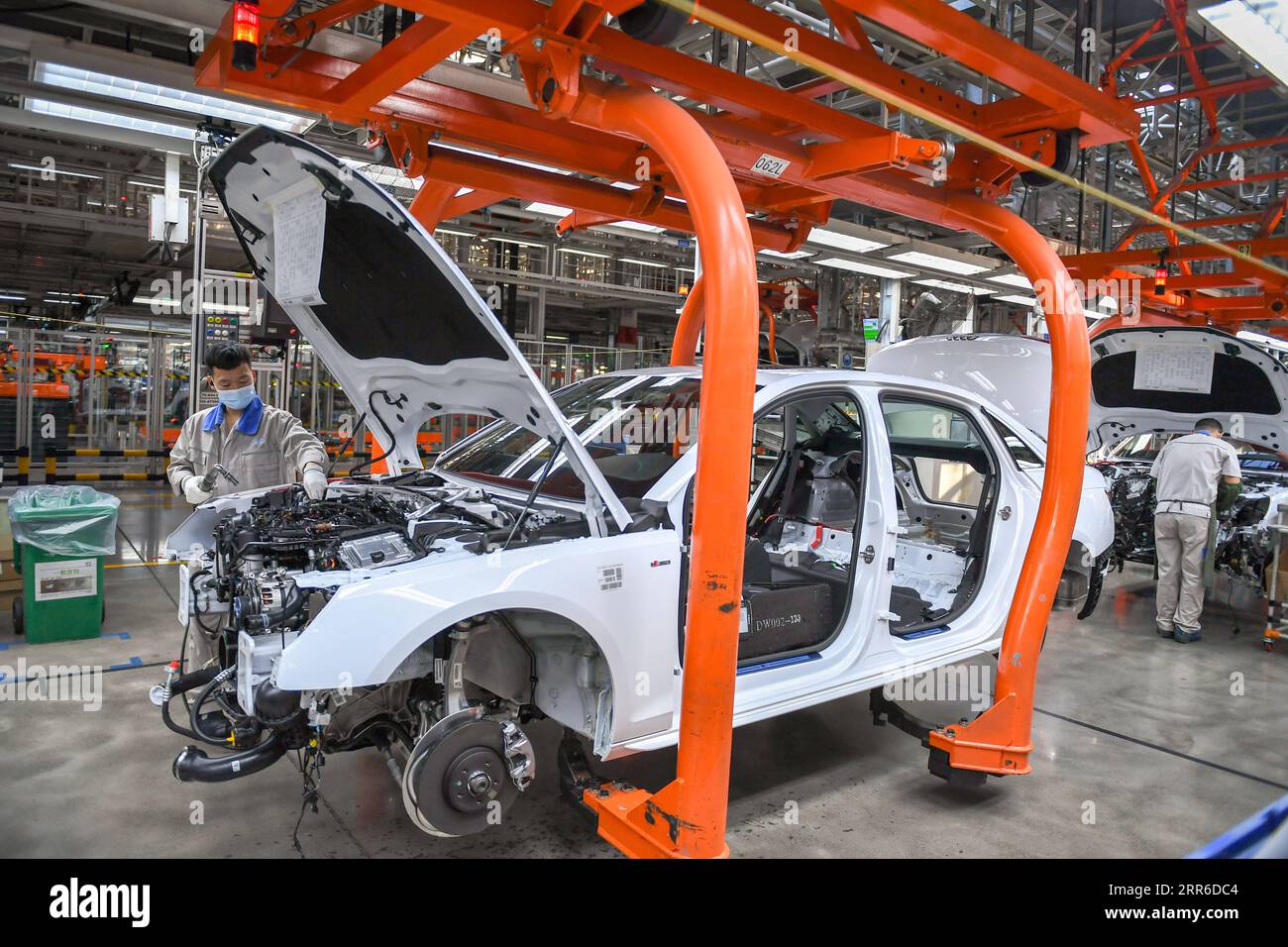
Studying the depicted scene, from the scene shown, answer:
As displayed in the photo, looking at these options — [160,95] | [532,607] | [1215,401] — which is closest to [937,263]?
[1215,401]

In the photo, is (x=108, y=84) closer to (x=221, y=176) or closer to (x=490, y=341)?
(x=221, y=176)

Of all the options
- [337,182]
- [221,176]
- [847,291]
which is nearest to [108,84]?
[221,176]

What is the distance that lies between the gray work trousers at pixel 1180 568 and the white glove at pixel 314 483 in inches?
238

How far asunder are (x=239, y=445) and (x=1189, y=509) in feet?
20.9

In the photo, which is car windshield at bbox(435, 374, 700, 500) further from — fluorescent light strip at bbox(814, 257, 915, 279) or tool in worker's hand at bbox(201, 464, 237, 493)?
fluorescent light strip at bbox(814, 257, 915, 279)

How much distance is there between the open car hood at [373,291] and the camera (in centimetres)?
245

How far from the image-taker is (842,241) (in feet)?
25.4

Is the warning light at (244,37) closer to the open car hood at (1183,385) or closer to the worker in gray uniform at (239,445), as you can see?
the worker in gray uniform at (239,445)

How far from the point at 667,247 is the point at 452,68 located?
409 inches

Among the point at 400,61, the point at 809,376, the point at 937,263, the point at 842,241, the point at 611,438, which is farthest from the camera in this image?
the point at 937,263

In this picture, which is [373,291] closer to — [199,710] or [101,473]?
[199,710]

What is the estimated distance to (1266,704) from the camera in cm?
476

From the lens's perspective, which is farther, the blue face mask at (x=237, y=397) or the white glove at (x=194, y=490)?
the blue face mask at (x=237, y=397)

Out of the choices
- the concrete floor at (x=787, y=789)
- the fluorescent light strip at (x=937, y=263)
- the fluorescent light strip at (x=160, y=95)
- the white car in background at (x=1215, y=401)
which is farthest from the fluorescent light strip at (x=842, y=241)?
the concrete floor at (x=787, y=789)
